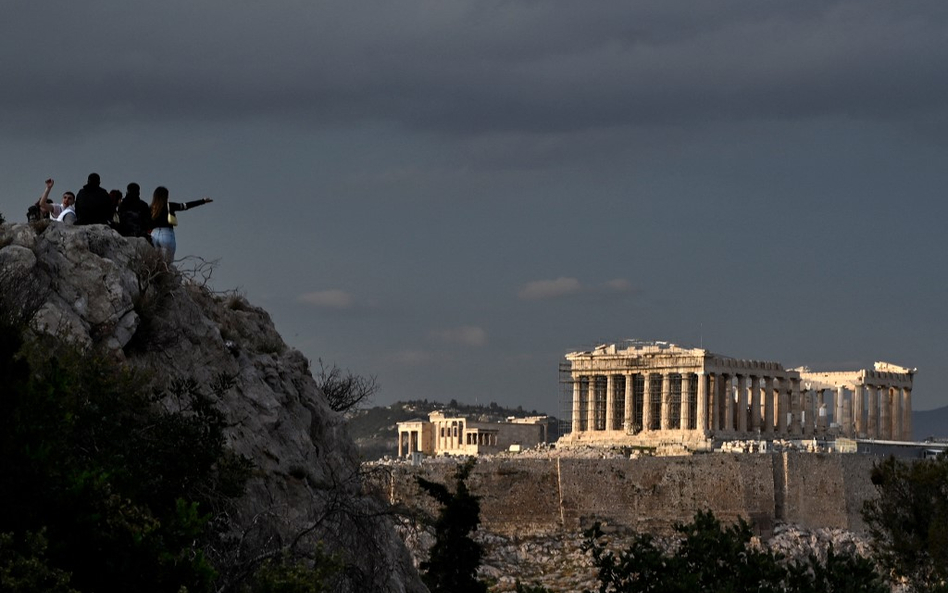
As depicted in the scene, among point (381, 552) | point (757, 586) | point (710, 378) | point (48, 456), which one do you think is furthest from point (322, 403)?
point (710, 378)

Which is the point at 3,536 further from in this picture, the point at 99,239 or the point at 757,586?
the point at 757,586

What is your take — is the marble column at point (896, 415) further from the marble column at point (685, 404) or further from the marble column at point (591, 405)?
the marble column at point (591, 405)

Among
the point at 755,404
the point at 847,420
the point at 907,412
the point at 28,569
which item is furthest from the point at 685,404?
the point at 28,569

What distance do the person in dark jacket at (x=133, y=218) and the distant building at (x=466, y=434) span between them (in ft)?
221

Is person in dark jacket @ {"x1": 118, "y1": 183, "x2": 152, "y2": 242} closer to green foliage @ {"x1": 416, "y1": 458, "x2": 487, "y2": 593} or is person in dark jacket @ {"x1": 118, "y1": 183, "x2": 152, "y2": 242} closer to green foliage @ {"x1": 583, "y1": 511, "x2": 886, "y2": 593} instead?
green foliage @ {"x1": 583, "y1": 511, "x2": 886, "y2": 593}

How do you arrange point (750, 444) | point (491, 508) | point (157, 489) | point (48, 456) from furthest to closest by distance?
point (750, 444) → point (491, 508) → point (157, 489) → point (48, 456)

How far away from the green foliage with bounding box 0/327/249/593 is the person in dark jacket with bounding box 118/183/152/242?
11.7ft

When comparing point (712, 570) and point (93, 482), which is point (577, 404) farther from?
point (93, 482)

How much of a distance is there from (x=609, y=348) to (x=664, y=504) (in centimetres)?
1590

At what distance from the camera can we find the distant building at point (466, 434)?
91.4 meters

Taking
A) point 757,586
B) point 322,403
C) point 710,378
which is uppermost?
point 710,378

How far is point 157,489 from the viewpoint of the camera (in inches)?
575

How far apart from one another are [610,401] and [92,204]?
5211cm

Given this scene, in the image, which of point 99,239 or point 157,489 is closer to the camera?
point 157,489
